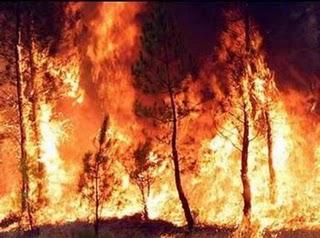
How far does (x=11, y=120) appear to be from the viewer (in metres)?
29.2

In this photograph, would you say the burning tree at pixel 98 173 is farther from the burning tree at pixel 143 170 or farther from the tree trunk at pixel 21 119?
the tree trunk at pixel 21 119

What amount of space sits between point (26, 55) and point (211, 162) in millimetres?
9464

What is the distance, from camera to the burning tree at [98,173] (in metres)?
24.3

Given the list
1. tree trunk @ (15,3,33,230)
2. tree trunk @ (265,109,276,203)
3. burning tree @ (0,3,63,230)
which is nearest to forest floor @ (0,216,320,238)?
tree trunk @ (15,3,33,230)

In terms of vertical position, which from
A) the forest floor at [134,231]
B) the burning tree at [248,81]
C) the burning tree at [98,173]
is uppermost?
the burning tree at [248,81]

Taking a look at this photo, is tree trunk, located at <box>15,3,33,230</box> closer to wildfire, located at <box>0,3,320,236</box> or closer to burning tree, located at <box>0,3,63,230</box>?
burning tree, located at <box>0,3,63,230</box>

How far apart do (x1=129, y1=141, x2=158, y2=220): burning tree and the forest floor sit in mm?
1065

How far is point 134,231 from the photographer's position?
24375 millimetres

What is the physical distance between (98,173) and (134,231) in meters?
2.55

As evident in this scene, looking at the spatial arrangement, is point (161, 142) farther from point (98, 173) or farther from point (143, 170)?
point (98, 173)

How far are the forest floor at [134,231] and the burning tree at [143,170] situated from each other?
106 centimetres

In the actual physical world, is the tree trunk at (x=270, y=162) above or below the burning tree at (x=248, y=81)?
below

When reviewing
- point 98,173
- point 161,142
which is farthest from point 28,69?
point 98,173

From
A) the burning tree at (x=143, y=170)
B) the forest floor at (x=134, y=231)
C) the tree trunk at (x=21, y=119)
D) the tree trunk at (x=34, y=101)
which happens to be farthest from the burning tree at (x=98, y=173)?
the tree trunk at (x=34, y=101)
